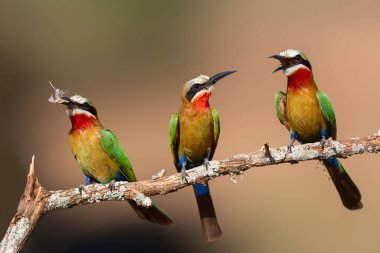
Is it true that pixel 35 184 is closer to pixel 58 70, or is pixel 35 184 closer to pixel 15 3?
pixel 58 70

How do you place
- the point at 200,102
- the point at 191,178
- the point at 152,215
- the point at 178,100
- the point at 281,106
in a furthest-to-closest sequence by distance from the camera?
1. the point at 178,100
2. the point at 281,106
3. the point at 200,102
4. the point at 152,215
5. the point at 191,178

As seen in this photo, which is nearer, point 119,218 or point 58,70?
point 119,218

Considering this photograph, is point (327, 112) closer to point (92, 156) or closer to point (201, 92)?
point (201, 92)

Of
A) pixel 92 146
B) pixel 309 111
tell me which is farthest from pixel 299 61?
pixel 92 146

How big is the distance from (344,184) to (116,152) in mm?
1717

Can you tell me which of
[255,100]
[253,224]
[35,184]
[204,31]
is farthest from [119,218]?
[204,31]

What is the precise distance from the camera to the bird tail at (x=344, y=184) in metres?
5.23

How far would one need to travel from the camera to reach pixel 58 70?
1277 cm

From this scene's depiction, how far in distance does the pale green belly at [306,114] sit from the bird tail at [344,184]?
0.88 feet

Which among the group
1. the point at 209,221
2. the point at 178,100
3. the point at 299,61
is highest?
the point at 178,100

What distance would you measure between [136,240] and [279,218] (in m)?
1.81

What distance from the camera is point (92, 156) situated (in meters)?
Result: 5.32

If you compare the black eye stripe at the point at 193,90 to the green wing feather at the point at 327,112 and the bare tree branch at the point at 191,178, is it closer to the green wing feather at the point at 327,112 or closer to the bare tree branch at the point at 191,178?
the bare tree branch at the point at 191,178

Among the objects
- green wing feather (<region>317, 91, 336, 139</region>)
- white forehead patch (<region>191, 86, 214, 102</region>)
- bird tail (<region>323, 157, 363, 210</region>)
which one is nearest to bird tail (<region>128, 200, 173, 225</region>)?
white forehead patch (<region>191, 86, 214, 102</region>)
